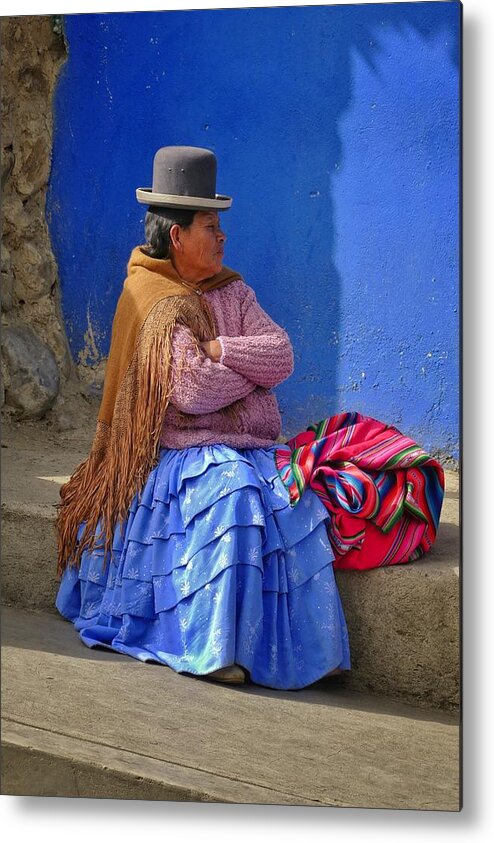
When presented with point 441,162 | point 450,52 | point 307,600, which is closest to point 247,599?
point 307,600

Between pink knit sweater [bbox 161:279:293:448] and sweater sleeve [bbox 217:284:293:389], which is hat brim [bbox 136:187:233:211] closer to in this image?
pink knit sweater [bbox 161:279:293:448]

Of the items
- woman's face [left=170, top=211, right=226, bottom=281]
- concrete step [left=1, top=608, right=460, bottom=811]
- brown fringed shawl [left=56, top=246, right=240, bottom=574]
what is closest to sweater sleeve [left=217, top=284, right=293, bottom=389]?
brown fringed shawl [left=56, top=246, right=240, bottom=574]

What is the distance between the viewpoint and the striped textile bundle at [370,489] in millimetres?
3941

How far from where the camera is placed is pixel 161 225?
403 cm

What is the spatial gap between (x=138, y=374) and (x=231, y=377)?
0.89 ft

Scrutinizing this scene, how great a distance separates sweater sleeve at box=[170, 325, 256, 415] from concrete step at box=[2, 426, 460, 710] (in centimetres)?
37

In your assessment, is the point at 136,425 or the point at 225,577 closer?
the point at 225,577

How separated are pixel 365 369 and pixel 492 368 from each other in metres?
0.39

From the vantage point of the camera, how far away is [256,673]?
387 centimetres

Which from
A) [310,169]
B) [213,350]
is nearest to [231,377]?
[213,350]

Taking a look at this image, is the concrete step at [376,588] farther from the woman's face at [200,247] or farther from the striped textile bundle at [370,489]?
the woman's face at [200,247]

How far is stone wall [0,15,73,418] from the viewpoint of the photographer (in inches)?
160

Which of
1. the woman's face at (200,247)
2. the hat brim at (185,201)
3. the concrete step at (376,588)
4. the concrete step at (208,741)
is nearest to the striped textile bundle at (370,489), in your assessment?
the concrete step at (376,588)

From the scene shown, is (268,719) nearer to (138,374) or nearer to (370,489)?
(370,489)
